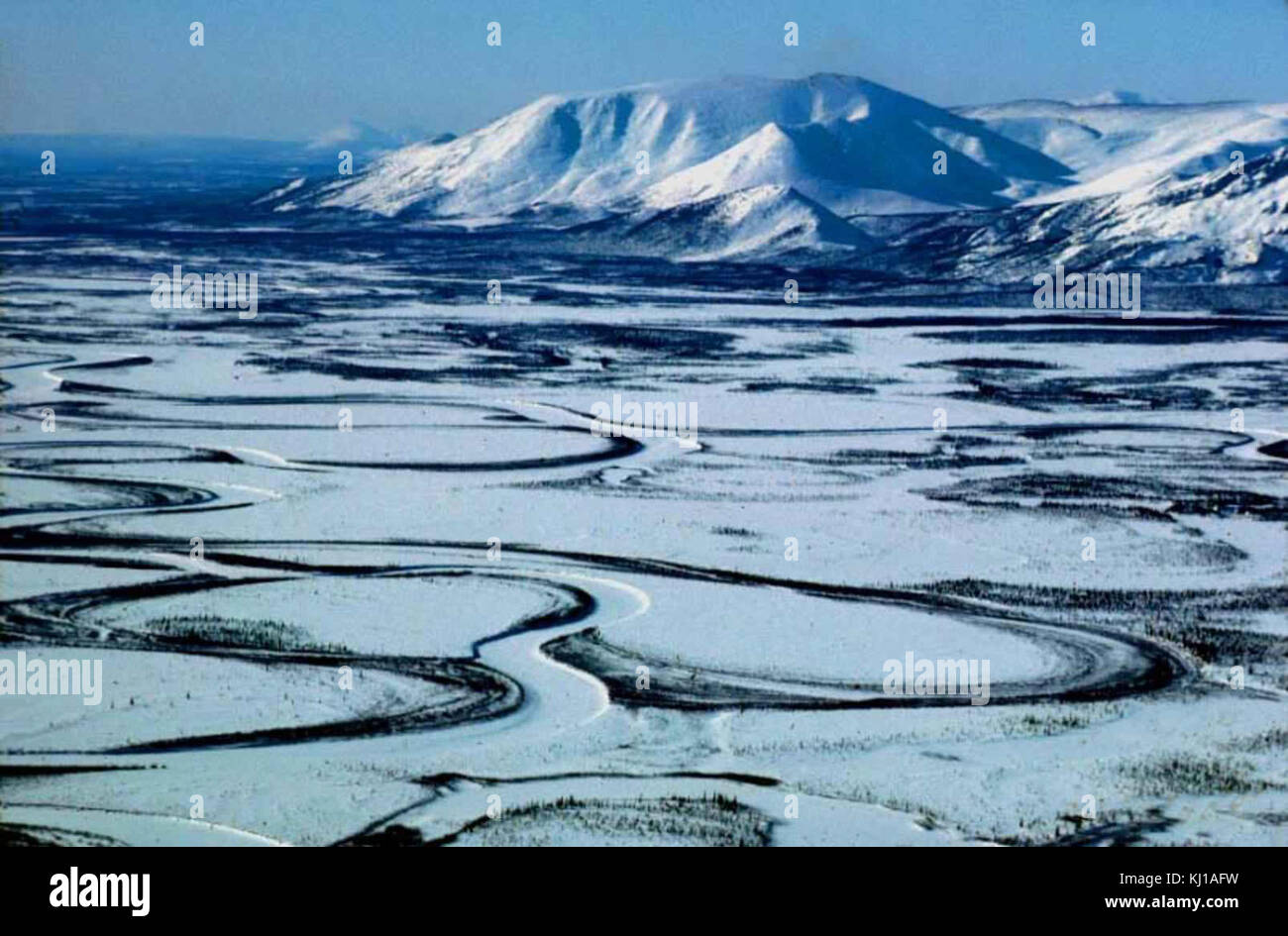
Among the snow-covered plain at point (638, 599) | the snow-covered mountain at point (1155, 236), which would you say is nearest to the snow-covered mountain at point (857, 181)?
the snow-covered mountain at point (1155, 236)

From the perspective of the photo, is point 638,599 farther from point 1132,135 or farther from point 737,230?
point 1132,135

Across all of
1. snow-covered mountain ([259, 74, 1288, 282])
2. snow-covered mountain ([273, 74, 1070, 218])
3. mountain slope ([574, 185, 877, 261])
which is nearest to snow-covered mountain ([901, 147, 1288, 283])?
snow-covered mountain ([259, 74, 1288, 282])

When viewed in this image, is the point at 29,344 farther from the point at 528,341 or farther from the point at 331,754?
the point at 331,754

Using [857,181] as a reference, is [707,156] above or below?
above

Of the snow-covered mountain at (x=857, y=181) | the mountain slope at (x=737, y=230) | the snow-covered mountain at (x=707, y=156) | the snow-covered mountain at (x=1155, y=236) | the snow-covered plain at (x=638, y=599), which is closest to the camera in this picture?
the snow-covered plain at (x=638, y=599)

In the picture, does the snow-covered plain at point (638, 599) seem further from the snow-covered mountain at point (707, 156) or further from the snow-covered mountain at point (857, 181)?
the snow-covered mountain at point (707, 156)

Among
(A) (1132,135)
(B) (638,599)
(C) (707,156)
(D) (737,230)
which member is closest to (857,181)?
(C) (707,156)
